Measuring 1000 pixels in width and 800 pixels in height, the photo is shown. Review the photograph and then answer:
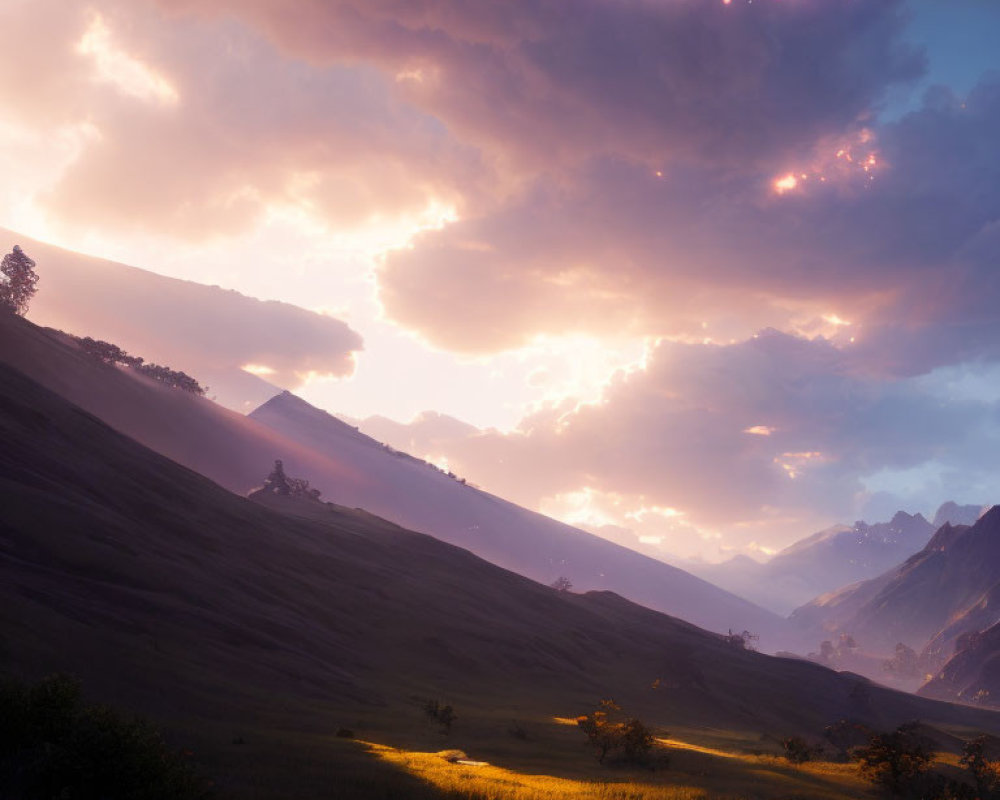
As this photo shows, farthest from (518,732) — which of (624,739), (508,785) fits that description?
(508,785)

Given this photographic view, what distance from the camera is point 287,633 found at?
57875 millimetres

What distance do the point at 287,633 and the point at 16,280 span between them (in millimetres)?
152077

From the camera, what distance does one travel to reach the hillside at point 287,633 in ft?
113

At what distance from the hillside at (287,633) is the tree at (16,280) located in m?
103

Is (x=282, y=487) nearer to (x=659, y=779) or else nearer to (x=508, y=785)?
(x=659, y=779)

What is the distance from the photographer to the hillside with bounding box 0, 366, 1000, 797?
113ft

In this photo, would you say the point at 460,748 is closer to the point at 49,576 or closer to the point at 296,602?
the point at 49,576

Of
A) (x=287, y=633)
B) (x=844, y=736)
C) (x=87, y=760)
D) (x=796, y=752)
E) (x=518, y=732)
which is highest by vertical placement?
(x=796, y=752)

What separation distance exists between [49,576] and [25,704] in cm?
3136

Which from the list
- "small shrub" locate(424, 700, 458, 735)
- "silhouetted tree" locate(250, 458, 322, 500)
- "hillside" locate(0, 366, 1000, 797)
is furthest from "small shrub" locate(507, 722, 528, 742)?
"silhouetted tree" locate(250, 458, 322, 500)

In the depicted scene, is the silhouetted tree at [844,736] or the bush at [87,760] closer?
the bush at [87,760]

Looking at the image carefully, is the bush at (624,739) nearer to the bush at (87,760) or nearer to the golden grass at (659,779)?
the golden grass at (659,779)

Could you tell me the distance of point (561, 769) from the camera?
1278 inches

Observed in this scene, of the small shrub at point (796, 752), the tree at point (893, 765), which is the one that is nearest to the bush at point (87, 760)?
the tree at point (893, 765)
